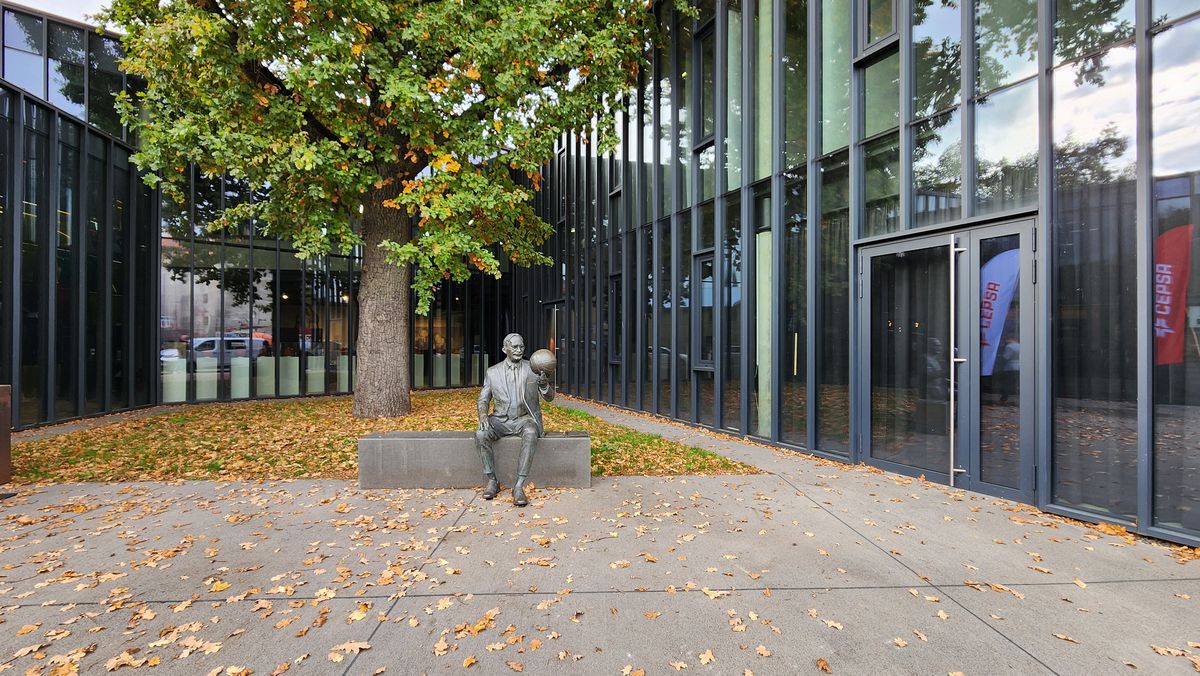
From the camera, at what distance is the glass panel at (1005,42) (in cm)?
571

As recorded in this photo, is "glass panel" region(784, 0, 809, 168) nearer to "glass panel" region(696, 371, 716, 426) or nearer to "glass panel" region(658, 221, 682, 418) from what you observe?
"glass panel" region(658, 221, 682, 418)

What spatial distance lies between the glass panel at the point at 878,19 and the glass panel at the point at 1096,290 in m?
2.48

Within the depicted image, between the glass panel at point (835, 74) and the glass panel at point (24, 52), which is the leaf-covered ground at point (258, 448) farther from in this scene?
the glass panel at point (24, 52)

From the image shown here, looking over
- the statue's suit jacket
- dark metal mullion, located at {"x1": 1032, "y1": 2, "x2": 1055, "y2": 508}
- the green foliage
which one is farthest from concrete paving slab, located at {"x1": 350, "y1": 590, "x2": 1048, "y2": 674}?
the green foliage

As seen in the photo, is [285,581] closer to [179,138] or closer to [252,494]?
[252,494]

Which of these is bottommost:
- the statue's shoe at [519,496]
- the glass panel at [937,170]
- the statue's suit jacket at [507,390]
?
the statue's shoe at [519,496]

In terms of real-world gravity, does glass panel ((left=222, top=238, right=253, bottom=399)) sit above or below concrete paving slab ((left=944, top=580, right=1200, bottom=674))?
above

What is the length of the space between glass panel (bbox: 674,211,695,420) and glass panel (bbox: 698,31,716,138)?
177cm

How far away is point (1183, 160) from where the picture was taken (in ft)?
15.0

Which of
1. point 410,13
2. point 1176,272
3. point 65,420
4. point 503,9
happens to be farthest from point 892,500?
point 65,420

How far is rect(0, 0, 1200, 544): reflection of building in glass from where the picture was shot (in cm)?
489

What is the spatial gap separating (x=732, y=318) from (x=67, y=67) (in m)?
16.6

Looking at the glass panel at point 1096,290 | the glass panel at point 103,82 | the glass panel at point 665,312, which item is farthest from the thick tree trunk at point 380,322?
the glass panel at point 1096,290

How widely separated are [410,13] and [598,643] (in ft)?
31.1
